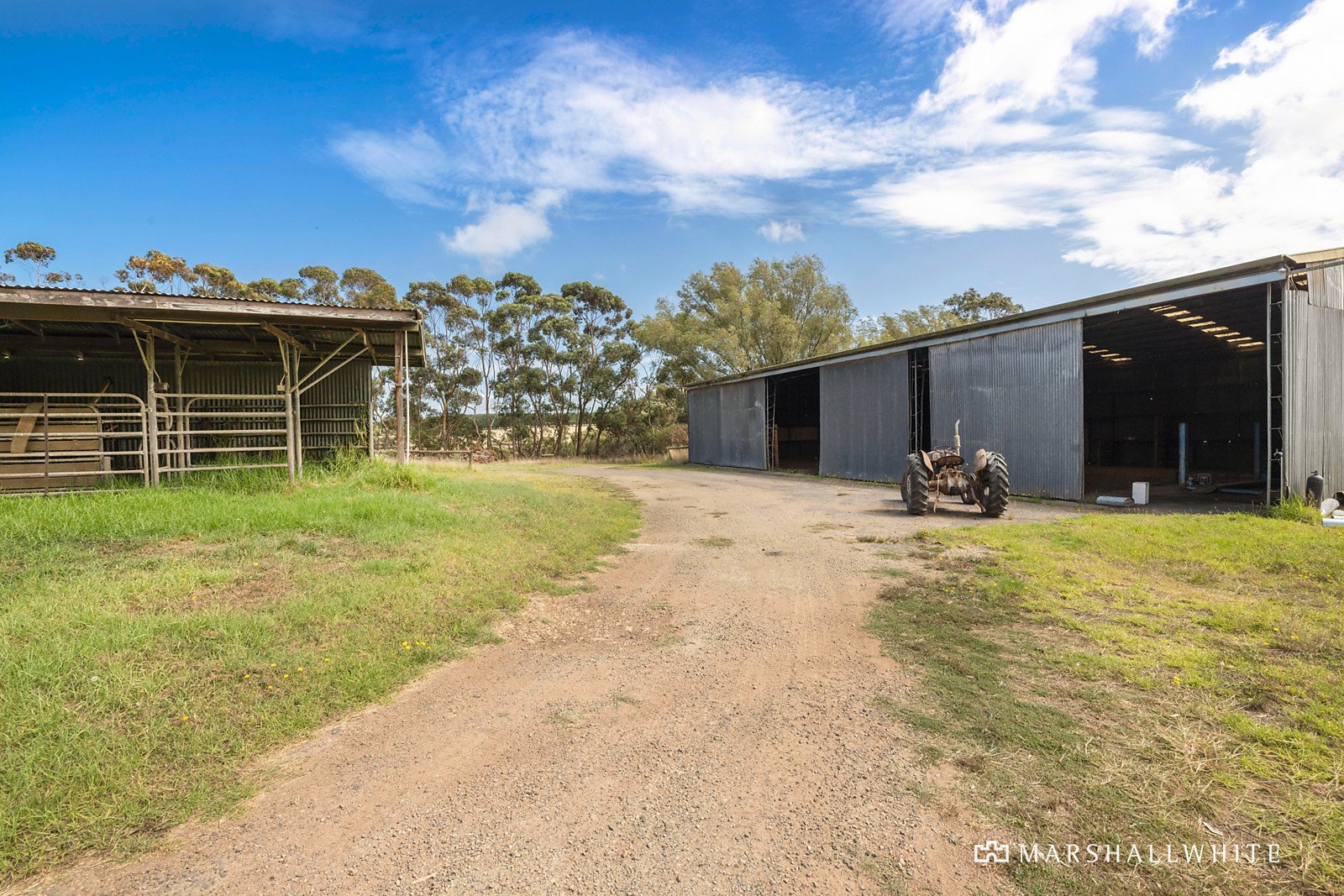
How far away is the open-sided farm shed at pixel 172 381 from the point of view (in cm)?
919

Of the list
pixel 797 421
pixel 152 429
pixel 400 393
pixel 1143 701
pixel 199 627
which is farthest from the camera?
pixel 797 421

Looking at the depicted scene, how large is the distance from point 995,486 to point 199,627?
11.1 meters

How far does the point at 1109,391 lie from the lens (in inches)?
994

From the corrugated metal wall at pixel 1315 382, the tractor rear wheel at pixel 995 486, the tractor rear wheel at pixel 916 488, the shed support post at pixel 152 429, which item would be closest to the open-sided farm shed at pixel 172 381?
the shed support post at pixel 152 429

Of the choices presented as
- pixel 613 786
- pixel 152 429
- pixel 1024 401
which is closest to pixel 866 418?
pixel 1024 401

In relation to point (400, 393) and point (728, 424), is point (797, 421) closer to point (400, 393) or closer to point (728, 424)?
point (728, 424)

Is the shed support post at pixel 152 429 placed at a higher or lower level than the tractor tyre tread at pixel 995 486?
higher

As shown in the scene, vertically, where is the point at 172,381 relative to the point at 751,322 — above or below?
below

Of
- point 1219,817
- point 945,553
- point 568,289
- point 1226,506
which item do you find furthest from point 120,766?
point 568,289

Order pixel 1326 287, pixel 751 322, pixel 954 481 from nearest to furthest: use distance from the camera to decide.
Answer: pixel 1326 287 → pixel 954 481 → pixel 751 322

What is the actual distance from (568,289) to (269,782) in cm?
3896

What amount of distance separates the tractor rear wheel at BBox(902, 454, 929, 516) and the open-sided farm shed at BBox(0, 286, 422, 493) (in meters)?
9.84

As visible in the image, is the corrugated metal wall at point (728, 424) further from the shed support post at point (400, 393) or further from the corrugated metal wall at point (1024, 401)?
the shed support post at point (400, 393)

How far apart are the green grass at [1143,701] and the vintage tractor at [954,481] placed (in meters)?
3.67
